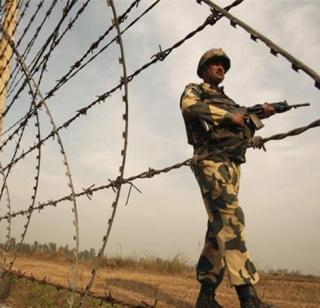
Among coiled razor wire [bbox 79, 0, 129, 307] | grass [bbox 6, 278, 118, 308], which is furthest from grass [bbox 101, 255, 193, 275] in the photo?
coiled razor wire [bbox 79, 0, 129, 307]

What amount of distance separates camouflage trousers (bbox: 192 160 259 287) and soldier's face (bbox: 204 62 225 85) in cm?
55

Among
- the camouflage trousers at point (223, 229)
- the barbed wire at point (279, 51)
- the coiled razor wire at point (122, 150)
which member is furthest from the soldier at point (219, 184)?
the barbed wire at point (279, 51)

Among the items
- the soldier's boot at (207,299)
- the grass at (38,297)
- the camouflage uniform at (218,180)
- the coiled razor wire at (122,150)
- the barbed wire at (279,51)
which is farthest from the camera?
the grass at (38,297)

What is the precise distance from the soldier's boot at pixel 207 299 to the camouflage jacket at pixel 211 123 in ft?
2.26

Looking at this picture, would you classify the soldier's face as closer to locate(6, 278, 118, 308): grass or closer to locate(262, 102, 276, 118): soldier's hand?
locate(262, 102, 276, 118): soldier's hand

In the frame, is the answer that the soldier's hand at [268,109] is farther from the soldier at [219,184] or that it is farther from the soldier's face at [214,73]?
the soldier's face at [214,73]

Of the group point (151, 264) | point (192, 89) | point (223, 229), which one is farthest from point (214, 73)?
point (151, 264)

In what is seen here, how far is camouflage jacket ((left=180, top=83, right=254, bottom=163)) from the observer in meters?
2.49

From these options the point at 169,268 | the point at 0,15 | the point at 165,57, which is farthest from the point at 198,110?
the point at 169,268

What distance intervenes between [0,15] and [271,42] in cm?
284

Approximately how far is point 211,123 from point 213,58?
54 cm

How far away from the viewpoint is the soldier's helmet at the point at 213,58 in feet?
9.30

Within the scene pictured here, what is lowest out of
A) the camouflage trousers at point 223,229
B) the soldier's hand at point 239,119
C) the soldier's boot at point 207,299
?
the soldier's boot at point 207,299

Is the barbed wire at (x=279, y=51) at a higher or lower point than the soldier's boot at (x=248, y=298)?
higher
